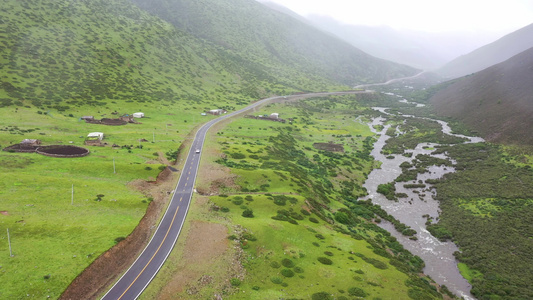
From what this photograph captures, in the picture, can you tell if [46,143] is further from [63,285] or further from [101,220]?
[63,285]

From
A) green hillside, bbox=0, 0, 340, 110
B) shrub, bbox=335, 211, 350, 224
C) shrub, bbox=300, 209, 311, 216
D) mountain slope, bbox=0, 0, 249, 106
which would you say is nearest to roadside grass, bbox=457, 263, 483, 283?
shrub, bbox=335, 211, 350, 224

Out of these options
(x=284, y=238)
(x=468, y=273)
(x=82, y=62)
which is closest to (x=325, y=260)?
(x=284, y=238)

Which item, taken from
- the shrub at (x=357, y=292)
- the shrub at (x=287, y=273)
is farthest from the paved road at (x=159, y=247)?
the shrub at (x=357, y=292)

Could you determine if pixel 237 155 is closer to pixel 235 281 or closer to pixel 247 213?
pixel 247 213

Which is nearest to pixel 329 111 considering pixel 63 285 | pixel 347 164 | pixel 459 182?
pixel 347 164

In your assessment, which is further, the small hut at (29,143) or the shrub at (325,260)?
the small hut at (29,143)

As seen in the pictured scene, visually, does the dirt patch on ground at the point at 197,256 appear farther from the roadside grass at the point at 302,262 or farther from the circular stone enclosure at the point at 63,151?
the circular stone enclosure at the point at 63,151
